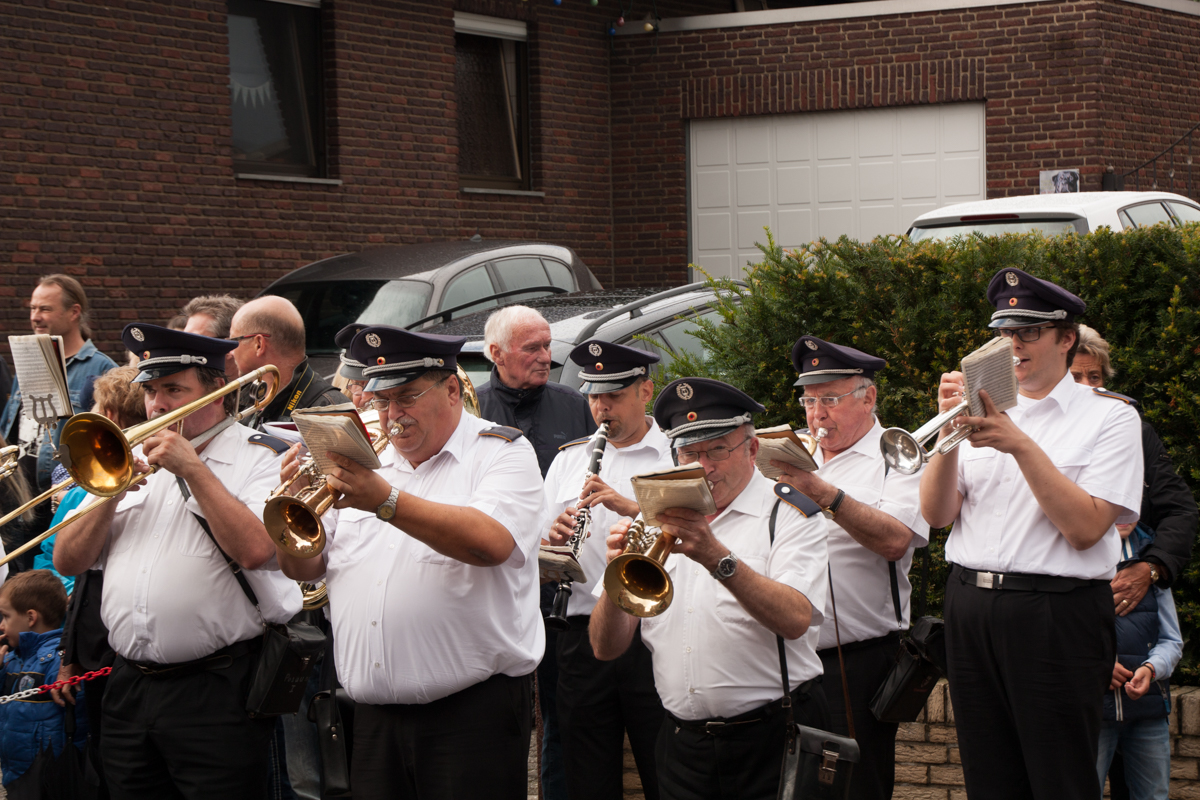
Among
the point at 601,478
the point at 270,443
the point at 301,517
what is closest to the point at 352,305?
the point at 601,478

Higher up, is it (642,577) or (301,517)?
(301,517)

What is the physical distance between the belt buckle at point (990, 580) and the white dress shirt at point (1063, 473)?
0.07ft

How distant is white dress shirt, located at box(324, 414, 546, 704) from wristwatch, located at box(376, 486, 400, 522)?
27cm

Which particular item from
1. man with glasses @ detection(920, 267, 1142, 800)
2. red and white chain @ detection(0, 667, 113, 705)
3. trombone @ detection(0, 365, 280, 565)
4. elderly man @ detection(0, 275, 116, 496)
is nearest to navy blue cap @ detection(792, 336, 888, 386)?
man with glasses @ detection(920, 267, 1142, 800)

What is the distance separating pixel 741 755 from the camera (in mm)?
3773

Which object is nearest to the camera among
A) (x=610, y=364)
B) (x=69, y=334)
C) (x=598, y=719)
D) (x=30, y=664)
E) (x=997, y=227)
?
(x=598, y=719)

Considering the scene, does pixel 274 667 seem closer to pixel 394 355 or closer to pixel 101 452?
pixel 101 452

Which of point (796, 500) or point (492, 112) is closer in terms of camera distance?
point (796, 500)

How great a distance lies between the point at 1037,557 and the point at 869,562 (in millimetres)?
556

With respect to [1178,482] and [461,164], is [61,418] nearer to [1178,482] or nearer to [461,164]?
[1178,482]

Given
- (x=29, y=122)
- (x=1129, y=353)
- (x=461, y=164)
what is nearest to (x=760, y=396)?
(x=1129, y=353)

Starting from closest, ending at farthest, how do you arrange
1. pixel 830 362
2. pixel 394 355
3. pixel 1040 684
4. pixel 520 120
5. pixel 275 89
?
pixel 394 355
pixel 1040 684
pixel 830 362
pixel 275 89
pixel 520 120

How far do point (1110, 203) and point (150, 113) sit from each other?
8.24 m

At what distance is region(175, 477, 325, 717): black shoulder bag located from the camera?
4168 mm
